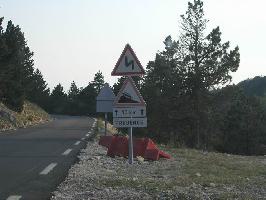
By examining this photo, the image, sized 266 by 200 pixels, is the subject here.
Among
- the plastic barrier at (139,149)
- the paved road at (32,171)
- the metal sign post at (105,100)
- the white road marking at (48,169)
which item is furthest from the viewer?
the metal sign post at (105,100)

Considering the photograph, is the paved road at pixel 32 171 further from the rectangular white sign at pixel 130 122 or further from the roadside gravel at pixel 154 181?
the rectangular white sign at pixel 130 122

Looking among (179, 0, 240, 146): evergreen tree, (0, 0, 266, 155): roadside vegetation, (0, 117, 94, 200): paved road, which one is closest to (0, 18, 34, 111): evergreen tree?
(0, 0, 266, 155): roadside vegetation

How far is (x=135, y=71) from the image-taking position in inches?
513

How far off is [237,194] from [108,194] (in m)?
2.06

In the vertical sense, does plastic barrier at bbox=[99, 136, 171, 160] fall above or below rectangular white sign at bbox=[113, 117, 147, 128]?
below

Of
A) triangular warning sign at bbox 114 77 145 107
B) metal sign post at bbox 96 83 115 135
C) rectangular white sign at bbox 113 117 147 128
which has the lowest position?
rectangular white sign at bbox 113 117 147 128

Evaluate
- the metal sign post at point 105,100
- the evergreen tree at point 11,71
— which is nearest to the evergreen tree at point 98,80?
the evergreen tree at point 11,71

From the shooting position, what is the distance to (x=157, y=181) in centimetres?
1039

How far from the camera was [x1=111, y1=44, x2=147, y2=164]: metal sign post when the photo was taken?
13.1 m

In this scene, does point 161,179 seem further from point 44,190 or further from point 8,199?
point 8,199

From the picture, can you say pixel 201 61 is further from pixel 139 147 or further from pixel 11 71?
pixel 139 147

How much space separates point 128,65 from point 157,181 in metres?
3.60

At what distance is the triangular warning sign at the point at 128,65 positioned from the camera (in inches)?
513

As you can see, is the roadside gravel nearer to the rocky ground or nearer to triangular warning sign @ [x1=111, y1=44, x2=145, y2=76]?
the rocky ground
